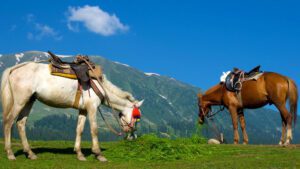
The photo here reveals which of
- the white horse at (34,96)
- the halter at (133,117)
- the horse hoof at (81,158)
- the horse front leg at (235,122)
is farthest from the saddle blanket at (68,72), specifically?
the horse front leg at (235,122)

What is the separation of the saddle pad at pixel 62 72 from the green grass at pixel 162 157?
10.3 ft

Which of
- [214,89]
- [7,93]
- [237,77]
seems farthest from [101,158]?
[214,89]

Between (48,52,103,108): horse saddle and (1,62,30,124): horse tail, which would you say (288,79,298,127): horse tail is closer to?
(48,52,103,108): horse saddle

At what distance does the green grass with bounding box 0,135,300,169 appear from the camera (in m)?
13.6

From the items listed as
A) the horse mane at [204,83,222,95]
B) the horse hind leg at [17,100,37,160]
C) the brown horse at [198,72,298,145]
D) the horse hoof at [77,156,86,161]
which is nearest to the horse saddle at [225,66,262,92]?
the brown horse at [198,72,298,145]

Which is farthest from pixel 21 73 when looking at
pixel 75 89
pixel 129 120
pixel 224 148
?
pixel 224 148

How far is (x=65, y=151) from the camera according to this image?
17906 mm

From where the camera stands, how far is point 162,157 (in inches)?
617

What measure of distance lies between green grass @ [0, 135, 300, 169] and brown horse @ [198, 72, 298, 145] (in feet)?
10.1

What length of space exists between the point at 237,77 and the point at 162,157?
10.1 metres

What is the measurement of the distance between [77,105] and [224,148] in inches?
283

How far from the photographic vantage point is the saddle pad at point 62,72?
51.2ft

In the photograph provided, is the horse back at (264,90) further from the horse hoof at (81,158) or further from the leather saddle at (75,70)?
the horse hoof at (81,158)

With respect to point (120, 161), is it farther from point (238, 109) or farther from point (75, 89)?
point (238, 109)
